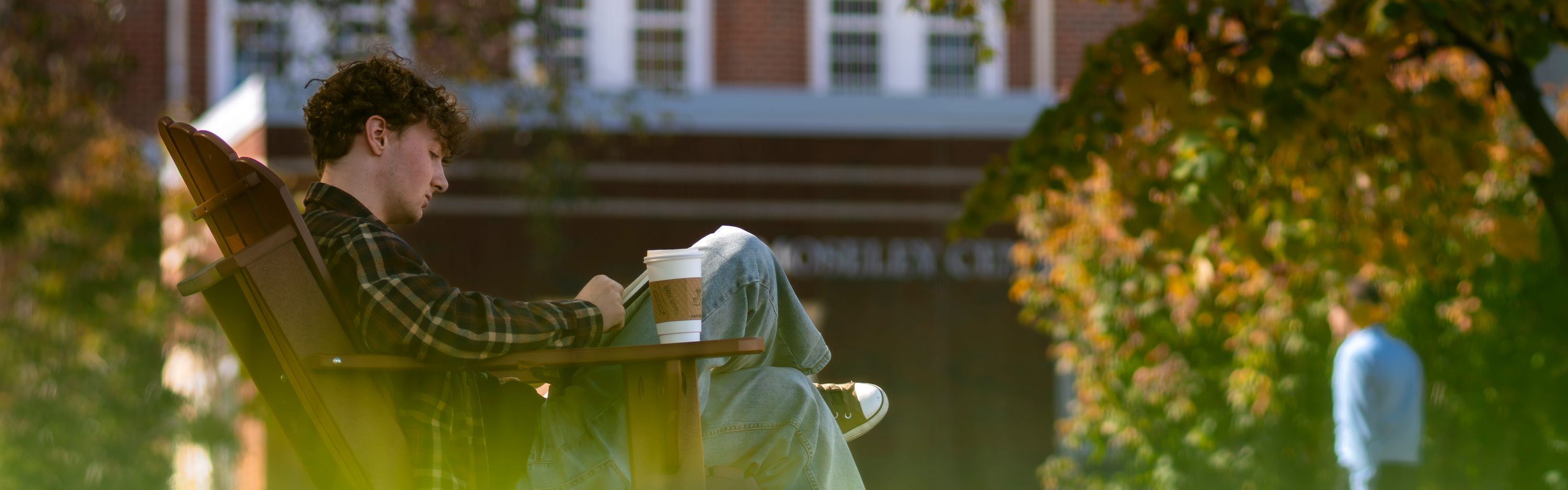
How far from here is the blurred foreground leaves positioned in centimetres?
758

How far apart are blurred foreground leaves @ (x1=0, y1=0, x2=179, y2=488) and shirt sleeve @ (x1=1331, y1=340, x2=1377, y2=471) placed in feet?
21.8

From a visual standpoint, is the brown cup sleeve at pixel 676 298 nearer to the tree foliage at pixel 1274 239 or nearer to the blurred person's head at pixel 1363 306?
the tree foliage at pixel 1274 239

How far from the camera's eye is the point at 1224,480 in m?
7.93

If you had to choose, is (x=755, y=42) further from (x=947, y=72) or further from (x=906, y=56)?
(x=947, y=72)

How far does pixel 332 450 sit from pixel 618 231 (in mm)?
8707

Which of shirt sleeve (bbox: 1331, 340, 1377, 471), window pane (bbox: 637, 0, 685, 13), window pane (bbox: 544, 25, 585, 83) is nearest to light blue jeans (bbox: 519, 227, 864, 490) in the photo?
shirt sleeve (bbox: 1331, 340, 1377, 471)

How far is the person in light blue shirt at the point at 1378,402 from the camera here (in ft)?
17.0

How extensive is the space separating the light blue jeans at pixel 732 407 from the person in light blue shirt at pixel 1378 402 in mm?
3535

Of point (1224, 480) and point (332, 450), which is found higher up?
point (332, 450)

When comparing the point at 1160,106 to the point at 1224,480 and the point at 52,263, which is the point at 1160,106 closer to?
the point at 1224,480

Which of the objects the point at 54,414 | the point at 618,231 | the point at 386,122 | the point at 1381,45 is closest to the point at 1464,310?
the point at 1381,45

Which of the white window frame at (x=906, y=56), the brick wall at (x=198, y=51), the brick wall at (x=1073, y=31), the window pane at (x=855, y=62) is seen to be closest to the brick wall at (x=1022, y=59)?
the white window frame at (x=906, y=56)

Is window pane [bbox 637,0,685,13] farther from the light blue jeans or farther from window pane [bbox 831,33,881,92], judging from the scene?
the light blue jeans

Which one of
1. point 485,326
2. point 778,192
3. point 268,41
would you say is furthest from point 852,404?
point 778,192
